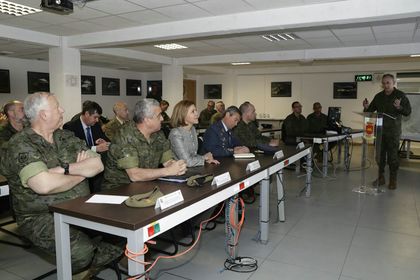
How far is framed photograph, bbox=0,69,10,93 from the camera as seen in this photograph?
835 centimetres

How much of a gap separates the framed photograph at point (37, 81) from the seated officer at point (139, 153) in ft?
26.1

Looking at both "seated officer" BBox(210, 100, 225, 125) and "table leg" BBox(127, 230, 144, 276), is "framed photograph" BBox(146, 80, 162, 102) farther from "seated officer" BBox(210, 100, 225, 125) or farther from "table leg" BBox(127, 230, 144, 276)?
"table leg" BBox(127, 230, 144, 276)

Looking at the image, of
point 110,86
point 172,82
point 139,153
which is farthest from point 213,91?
point 139,153

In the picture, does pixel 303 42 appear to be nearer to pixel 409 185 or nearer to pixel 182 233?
pixel 409 185

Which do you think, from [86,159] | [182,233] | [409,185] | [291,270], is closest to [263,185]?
[291,270]

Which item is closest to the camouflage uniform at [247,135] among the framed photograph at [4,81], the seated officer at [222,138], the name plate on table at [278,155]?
the seated officer at [222,138]

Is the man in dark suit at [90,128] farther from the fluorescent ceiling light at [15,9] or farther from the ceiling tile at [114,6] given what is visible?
the fluorescent ceiling light at [15,9]

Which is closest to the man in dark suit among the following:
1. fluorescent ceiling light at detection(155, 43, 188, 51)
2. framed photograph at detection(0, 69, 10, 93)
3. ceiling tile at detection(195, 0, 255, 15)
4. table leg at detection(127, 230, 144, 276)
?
ceiling tile at detection(195, 0, 255, 15)

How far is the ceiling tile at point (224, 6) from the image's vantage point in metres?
4.13

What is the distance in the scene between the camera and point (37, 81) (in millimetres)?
9289

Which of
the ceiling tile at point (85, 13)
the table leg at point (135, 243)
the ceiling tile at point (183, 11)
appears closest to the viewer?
the table leg at point (135, 243)

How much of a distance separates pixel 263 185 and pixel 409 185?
3.75 m

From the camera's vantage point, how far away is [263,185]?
3010mm

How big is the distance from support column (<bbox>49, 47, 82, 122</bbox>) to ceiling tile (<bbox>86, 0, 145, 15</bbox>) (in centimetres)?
221
